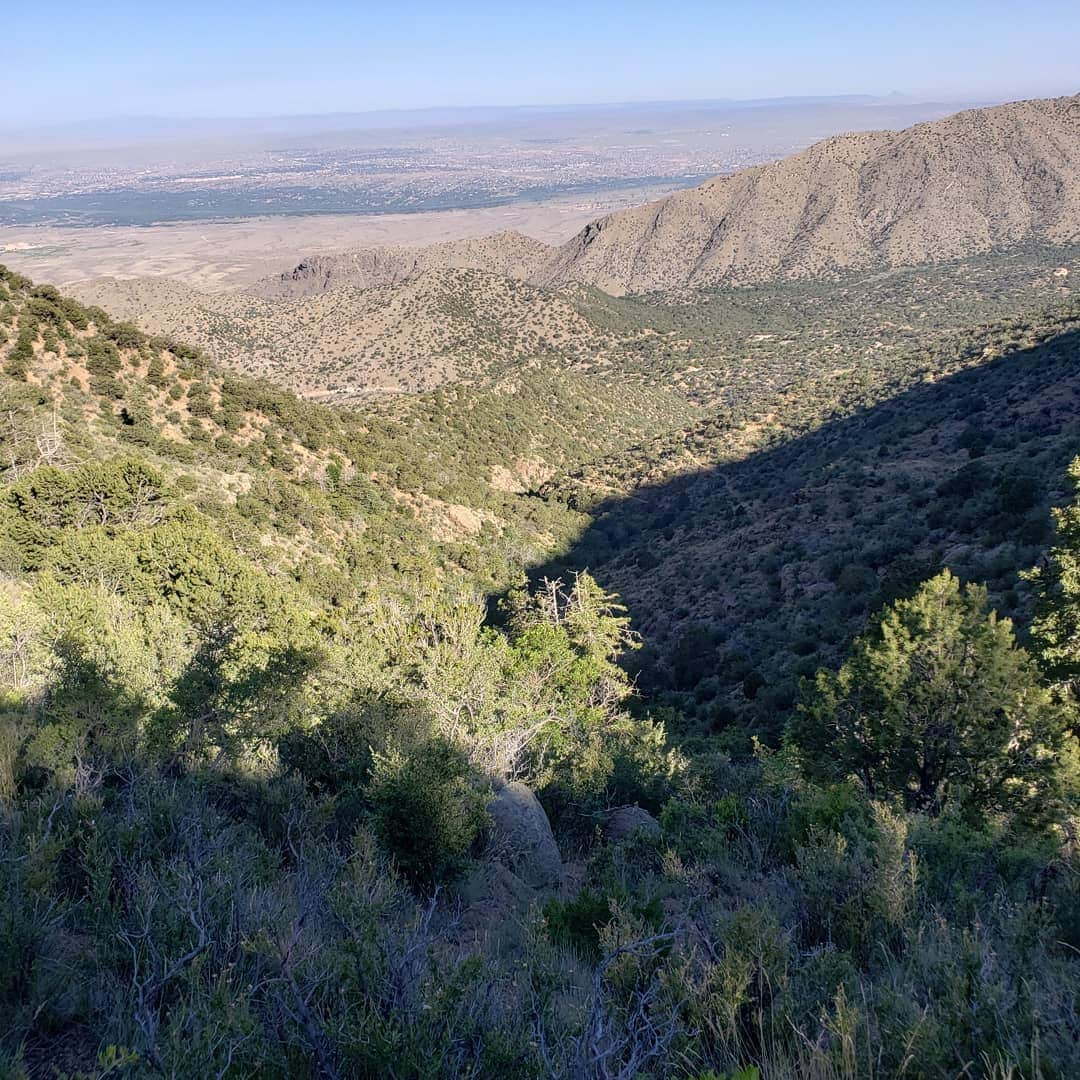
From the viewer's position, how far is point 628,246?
522 feet

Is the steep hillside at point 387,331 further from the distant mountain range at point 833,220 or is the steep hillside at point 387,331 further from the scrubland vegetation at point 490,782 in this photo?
the scrubland vegetation at point 490,782

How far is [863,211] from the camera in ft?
490

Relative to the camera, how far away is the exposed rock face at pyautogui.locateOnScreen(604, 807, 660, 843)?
9.92 metres

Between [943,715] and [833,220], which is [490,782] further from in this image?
[833,220]

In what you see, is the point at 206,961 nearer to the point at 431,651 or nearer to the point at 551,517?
the point at 431,651

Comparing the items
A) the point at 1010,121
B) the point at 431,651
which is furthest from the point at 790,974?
the point at 1010,121

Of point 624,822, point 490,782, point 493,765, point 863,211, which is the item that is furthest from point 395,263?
point 490,782

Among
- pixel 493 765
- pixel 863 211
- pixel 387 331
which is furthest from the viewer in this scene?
pixel 863 211

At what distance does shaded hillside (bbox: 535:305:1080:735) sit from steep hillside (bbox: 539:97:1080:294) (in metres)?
91.3

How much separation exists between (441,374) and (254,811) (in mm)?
76397

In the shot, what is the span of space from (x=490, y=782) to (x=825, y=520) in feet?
89.7

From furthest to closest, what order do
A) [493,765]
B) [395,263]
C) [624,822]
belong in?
[395,263], [624,822], [493,765]

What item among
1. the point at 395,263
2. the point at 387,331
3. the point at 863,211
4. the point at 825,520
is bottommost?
the point at 825,520

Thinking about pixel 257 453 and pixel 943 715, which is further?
pixel 257 453
